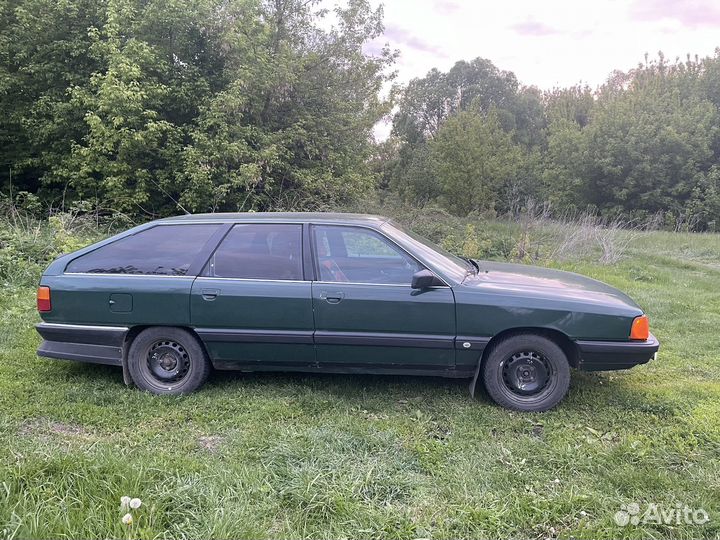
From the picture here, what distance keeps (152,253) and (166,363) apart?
926 millimetres

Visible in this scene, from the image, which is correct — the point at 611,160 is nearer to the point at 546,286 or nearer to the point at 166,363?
the point at 546,286

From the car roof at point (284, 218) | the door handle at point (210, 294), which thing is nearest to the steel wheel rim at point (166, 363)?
the door handle at point (210, 294)

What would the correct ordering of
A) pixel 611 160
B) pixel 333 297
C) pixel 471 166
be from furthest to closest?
pixel 611 160 → pixel 471 166 → pixel 333 297

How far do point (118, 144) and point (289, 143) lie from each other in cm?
490

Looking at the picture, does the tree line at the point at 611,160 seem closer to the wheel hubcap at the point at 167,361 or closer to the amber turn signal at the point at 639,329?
the amber turn signal at the point at 639,329

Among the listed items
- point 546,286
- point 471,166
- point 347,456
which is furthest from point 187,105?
point 347,456

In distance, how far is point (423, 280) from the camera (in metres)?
3.88

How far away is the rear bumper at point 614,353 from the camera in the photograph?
3.88 meters

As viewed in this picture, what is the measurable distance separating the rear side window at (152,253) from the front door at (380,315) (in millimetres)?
1094

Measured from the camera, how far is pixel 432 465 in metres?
3.12

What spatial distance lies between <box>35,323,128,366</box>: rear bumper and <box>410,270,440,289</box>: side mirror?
2365 millimetres

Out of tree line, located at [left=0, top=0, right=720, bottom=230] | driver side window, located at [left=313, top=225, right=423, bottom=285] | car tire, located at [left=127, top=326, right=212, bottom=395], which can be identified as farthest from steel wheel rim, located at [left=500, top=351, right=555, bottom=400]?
tree line, located at [left=0, top=0, right=720, bottom=230]

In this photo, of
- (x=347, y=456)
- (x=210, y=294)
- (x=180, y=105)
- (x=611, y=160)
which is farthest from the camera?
(x=611, y=160)

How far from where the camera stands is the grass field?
2.55 m
